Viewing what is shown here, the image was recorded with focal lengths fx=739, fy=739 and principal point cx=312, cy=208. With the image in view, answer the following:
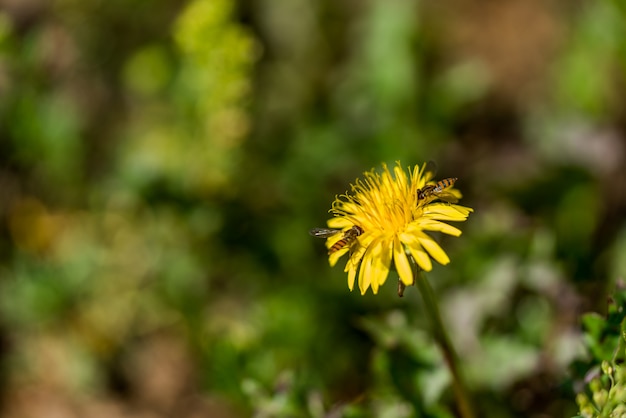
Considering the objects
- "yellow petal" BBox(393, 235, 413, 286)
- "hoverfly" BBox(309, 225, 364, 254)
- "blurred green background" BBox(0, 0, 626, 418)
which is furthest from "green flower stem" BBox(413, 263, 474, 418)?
"blurred green background" BBox(0, 0, 626, 418)

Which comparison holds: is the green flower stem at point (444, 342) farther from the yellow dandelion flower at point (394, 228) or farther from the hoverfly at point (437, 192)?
the hoverfly at point (437, 192)

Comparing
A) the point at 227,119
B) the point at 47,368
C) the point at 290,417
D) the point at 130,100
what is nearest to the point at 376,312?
the point at 290,417

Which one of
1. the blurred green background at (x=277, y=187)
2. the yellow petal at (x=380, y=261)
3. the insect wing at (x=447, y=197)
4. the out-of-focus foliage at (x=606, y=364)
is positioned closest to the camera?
the out-of-focus foliage at (x=606, y=364)

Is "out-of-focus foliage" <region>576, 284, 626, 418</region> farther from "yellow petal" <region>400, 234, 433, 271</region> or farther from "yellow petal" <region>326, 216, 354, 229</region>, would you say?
"yellow petal" <region>326, 216, 354, 229</region>

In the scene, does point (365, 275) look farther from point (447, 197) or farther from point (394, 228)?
point (447, 197)

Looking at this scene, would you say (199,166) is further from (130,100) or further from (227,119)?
(130,100)

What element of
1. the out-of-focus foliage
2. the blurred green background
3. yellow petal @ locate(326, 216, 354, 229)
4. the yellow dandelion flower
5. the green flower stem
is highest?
the blurred green background

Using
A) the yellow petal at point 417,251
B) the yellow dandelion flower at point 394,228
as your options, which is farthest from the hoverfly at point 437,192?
the yellow petal at point 417,251
